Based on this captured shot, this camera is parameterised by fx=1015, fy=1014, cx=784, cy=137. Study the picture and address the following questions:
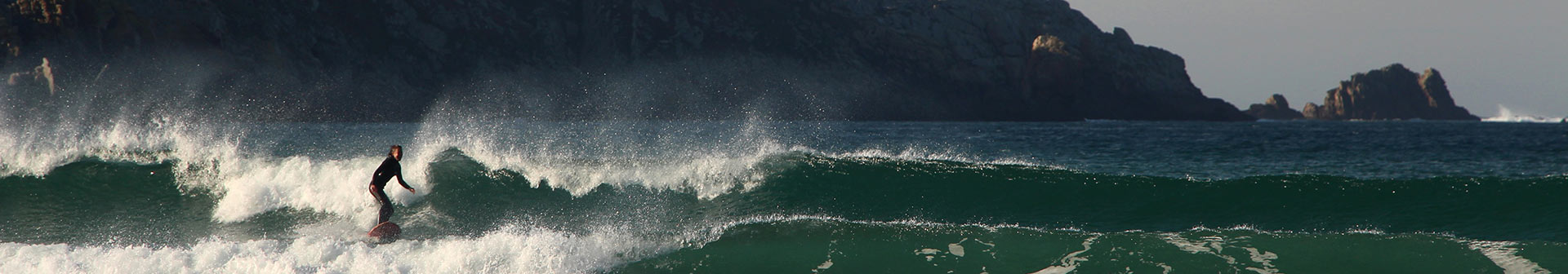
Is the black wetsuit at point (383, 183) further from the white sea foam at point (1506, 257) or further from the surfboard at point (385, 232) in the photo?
the white sea foam at point (1506, 257)

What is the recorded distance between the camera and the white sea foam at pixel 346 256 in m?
9.62

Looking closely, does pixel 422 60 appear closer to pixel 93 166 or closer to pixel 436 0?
pixel 436 0

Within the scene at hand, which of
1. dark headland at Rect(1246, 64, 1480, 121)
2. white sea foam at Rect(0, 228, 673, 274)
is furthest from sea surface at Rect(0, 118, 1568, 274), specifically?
dark headland at Rect(1246, 64, 1480, 121)

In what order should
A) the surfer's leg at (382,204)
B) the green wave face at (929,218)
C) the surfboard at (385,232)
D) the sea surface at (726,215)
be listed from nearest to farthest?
the sea surface at (726,215), the green wave face at (929,218), the surfboard at (385,232), the surfer's leg at (382,204)

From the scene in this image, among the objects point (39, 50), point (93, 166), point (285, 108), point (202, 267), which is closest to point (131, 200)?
point (93, 166)

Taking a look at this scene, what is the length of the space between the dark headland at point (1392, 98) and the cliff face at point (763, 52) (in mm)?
48533

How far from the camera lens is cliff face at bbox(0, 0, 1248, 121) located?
86.4m

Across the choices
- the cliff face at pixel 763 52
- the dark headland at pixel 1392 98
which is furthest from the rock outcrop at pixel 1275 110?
the cliff face at pixel 763 52

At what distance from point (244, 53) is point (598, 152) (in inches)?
2250

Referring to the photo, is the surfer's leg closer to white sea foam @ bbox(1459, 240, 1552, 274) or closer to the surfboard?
the surfboard

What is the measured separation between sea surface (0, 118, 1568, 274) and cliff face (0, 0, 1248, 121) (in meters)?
68.0

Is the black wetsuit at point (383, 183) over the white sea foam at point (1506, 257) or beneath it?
over

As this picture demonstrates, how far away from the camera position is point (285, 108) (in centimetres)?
7069

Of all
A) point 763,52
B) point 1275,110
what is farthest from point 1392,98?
point 763,52
